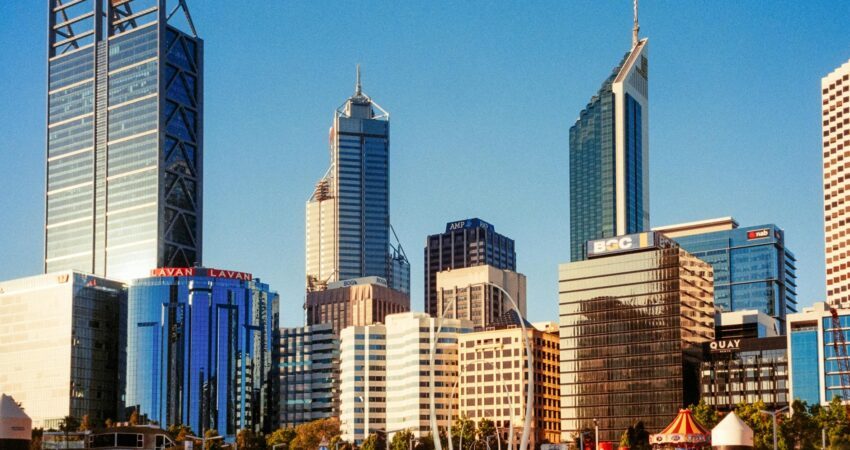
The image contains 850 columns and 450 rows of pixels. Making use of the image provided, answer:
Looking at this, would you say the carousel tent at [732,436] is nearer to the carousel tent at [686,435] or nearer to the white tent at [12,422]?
the white tent at [12,422]

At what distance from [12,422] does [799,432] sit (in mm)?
154721

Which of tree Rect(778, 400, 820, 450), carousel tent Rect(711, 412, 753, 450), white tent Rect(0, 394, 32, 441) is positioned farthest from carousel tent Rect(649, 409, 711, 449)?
white tent Rect(0, 394, 32, 441)

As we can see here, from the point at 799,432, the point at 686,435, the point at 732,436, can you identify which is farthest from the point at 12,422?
the point at 799,432

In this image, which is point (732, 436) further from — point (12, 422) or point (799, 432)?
point (799, 432)

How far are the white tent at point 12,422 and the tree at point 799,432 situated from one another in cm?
14809

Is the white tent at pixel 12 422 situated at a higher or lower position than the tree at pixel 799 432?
higher

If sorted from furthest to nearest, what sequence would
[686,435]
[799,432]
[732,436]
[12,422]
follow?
[799,432], [686,435], [732,436], [12,422]

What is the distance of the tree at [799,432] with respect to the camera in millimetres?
188625

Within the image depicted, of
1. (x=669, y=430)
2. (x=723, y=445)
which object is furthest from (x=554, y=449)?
(x=723, y=445)

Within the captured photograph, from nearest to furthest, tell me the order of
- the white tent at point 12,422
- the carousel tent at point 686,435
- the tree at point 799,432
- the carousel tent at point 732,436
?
the white tent at point 12,422, the carousel tent at point 732,436, the carousel tent at point 686,435, the tree at point 799,432

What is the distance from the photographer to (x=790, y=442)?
19138cm

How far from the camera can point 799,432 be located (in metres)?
191

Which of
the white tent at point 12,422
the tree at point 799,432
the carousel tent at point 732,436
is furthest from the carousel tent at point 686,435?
the white tent at point 12,422

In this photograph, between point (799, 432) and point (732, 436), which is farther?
point (799, 432)
